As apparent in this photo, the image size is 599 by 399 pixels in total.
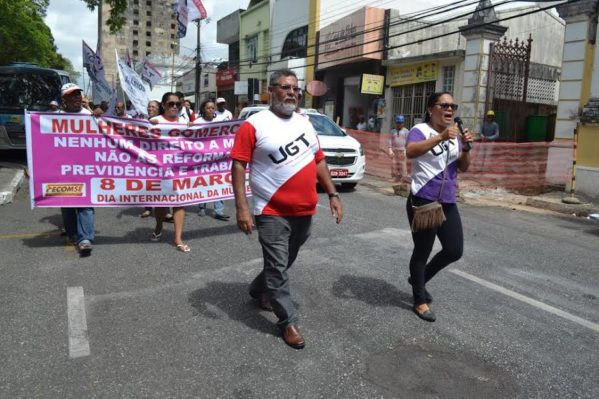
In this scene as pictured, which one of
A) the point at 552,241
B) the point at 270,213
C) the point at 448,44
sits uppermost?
the point at 448,44

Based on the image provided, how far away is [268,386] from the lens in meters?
3.02

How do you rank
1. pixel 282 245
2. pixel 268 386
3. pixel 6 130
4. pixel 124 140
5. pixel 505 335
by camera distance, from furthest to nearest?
pixel 6 130, pixel 124 140, pixel 505 335, pixel 282 245, pixel 268 386

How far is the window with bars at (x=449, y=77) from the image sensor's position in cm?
1746

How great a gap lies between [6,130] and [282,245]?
13749mm

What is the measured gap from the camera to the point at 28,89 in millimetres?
15500

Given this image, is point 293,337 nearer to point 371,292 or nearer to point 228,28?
point 371,292

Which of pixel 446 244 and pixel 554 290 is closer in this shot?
pixel 446 244

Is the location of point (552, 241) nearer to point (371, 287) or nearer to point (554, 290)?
point (554, 290)

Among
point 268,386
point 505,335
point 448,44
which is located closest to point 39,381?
point 268,386

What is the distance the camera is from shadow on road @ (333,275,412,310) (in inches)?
174

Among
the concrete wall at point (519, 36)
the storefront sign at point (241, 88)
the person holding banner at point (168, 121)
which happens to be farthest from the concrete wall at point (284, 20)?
the person holding banner at point (168, 121)

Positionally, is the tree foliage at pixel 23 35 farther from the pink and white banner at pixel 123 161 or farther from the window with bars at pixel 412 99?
the pink and white banner at pixel 123 161

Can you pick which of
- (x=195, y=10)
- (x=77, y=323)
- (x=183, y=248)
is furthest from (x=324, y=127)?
(x=195, y=10)

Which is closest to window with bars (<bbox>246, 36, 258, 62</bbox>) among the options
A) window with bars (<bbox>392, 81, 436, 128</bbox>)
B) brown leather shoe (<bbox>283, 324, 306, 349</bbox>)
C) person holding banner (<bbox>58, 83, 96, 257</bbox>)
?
window with bars (<bbox>392, 81, 436, 128</bbox>)
